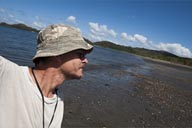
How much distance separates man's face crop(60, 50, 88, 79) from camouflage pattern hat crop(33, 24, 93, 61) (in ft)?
0.44

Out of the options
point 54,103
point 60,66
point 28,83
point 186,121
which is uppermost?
point 60,66

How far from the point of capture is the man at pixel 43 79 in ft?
7.93

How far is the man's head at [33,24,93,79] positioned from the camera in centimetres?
259

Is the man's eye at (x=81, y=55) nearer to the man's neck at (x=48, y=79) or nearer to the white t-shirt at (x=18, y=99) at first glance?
the man's neck at (x=48, y=79)

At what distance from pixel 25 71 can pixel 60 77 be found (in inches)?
15.9

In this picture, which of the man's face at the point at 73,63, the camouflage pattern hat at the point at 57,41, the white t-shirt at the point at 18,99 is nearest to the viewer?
the white t-shirt at the point at 18,99

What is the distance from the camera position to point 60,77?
111 inches

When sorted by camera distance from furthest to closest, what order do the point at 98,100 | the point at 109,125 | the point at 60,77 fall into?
the point at 98,100, the point at 109,125, the point at 60,77

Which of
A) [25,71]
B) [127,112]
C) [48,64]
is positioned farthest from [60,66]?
[127,112]

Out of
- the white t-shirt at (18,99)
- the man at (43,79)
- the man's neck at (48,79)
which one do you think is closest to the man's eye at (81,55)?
the man at (43,79)

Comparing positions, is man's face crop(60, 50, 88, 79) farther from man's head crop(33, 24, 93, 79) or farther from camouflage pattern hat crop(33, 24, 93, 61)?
camouflage pattern hat crop(33, 24, 93, 61)

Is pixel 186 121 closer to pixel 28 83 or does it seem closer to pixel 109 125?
pixel 109 125

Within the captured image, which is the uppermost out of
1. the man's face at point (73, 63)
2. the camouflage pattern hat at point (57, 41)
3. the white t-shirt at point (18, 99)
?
the camouflage pattern hat at point (57, 41)

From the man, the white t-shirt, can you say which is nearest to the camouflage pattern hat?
the man
